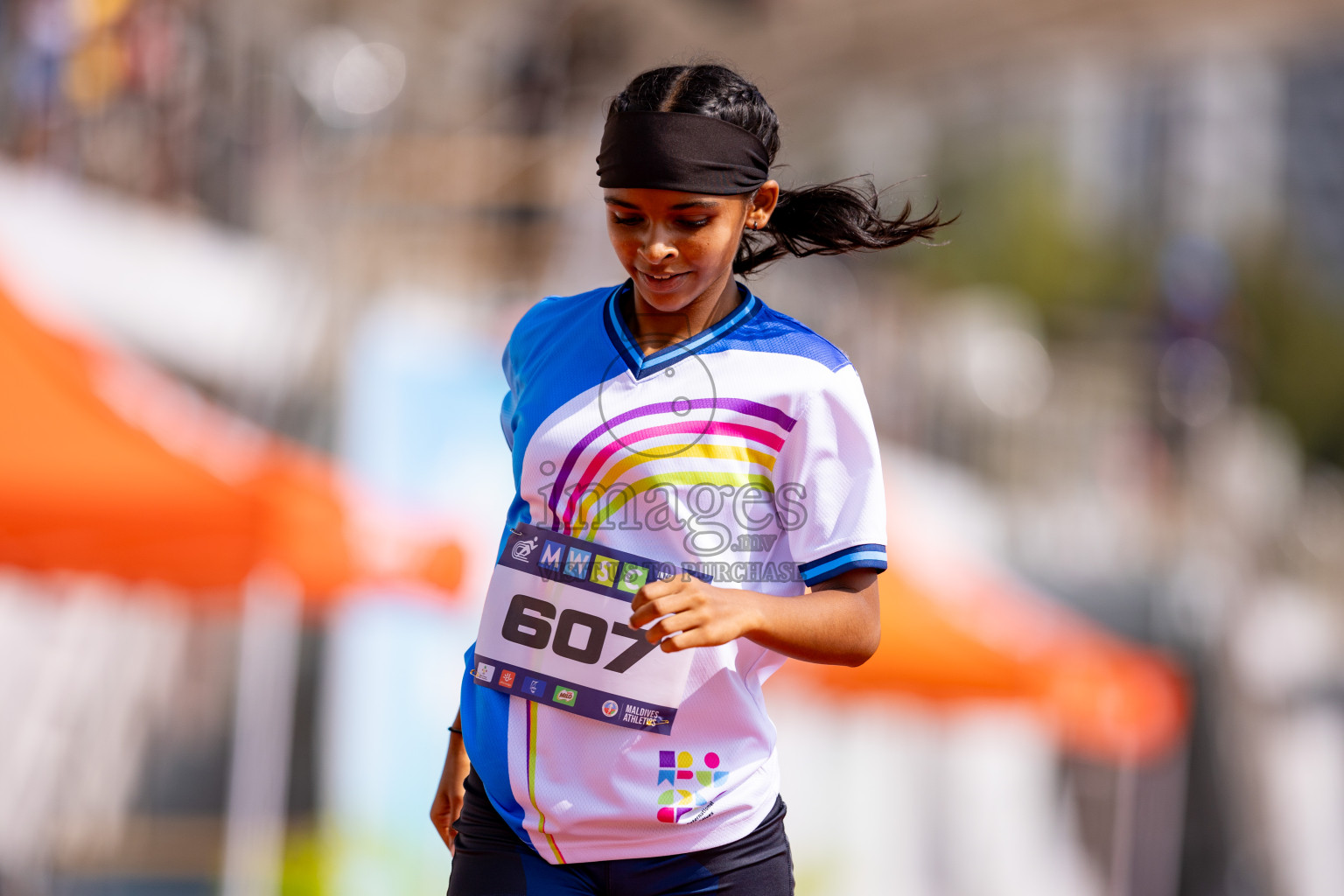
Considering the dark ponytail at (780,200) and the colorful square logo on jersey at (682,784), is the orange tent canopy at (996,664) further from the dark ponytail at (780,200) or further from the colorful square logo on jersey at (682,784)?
the colorful square logo on jersey at (682,784)

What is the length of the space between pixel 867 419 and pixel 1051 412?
9.42 metres

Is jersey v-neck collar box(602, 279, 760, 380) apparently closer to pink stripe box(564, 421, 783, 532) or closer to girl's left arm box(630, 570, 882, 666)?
pink stripe box(564, 421, 783, 532)

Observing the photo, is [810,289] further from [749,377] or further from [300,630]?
[749,377]

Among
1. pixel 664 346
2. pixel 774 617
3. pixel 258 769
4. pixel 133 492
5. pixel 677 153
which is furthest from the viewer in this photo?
pixel 258 769

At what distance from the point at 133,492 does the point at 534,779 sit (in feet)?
9.35

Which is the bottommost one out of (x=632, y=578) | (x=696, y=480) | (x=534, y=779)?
(x=534, y=779)

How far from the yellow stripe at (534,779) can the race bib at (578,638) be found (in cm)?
3

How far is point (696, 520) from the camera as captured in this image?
1862mm

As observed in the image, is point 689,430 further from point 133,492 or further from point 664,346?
point 133,492

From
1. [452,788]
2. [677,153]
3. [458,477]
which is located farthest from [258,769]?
[677,153]

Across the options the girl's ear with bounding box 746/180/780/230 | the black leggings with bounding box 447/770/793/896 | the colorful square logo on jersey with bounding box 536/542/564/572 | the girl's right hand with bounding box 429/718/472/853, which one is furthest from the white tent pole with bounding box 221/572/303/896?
the girl's ear with bounding box 746/180/780/230

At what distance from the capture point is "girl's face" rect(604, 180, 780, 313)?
1847mm

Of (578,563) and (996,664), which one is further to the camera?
(996,664)

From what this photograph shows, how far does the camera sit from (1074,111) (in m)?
48.0
